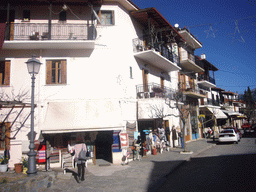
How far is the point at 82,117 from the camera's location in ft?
36.8

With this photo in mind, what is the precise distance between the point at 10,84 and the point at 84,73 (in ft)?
13.7

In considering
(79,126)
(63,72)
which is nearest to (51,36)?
(63,72)

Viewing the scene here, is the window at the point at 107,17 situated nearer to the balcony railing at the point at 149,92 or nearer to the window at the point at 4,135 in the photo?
the balcony railing at the point at 149,92

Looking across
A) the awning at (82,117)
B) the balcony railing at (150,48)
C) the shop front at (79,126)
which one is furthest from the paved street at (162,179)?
the balcony railing at (150,48)

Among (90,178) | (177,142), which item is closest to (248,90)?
(177,142)

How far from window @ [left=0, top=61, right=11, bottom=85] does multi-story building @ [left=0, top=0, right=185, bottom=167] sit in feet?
0.17

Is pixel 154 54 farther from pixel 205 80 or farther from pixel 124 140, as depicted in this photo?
pixel 205 80

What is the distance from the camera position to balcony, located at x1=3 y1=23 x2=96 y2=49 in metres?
11.9

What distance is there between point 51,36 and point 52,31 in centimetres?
34

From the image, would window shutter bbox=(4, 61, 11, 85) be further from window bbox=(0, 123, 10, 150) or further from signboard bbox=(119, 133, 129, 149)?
signboard bbox=(119, 133, 129, 149)

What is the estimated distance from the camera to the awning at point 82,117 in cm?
1069

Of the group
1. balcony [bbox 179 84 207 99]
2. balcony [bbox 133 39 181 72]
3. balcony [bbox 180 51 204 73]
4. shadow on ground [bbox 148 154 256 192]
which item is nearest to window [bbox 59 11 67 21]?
balcony [bbox 133 39 181 72]

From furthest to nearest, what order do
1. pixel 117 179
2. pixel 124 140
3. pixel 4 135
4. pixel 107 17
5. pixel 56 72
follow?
pixel 107 17 → pixel 56 72 → pixel 124 140 → pixel 4 135 → pixel 117 179

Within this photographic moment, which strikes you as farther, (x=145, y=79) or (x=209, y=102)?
(x=209, y=102)
